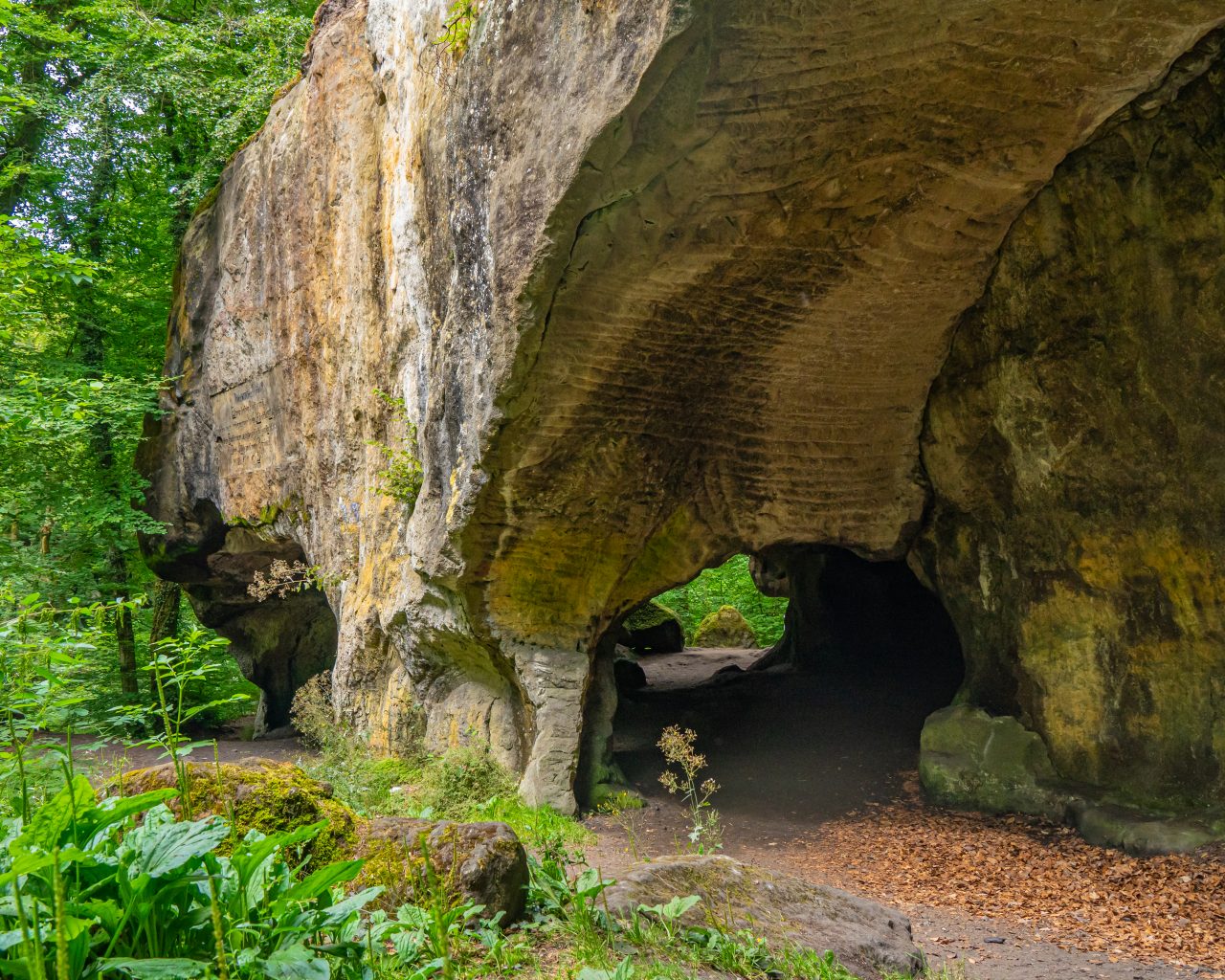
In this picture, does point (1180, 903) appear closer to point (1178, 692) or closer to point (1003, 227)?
point (1178, 692)

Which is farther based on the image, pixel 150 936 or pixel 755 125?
pixel 755 125

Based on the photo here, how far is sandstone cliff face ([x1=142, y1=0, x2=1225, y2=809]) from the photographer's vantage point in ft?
15.5

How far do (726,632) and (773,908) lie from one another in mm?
15174

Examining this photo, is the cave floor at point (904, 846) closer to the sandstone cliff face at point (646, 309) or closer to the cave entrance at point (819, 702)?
the cave entrance at point (819, 702)

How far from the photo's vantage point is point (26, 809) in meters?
2.31

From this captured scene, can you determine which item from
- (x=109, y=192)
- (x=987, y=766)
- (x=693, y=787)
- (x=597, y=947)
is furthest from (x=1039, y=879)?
(x=109, y=192)

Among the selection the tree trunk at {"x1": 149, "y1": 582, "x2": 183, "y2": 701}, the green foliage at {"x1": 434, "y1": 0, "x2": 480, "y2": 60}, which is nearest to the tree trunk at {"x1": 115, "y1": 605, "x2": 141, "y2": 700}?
the tree trunk at {"x1": 149, "y1": 582, "x2": 183, "y2": 701}

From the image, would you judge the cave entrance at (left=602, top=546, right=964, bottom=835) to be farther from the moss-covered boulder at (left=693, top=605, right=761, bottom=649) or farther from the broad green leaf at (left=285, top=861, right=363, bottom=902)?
the moss-covered boulder at (left=693, top=605, right=761, bottom=649)

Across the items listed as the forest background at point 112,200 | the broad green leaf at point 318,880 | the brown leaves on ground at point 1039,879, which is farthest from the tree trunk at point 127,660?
the broad green leaf at point 318,880

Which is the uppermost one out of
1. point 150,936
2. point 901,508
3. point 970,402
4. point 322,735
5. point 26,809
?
point 970,402

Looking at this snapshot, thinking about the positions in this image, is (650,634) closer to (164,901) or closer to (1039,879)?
(1039,879)

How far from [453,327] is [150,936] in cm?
502

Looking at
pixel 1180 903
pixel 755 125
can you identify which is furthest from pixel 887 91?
pixel 1180 903

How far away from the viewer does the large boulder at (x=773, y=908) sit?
3.42m
